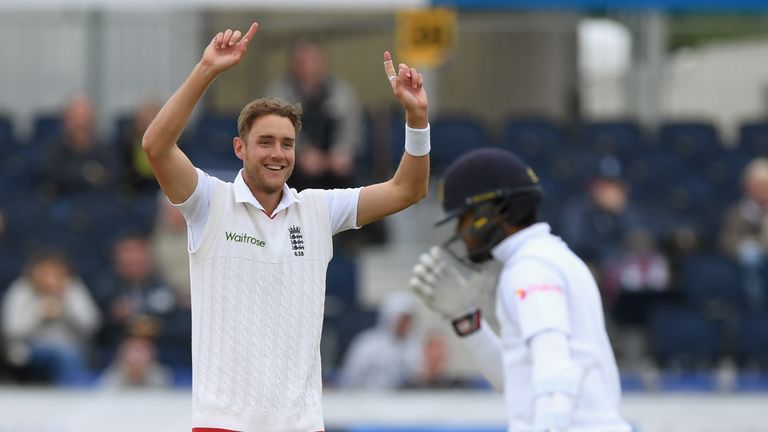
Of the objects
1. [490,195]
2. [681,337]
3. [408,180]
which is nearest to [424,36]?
[681,337]

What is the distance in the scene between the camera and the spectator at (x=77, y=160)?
1448 cm

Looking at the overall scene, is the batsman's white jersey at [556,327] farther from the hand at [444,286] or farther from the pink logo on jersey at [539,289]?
the hand at [444,286]

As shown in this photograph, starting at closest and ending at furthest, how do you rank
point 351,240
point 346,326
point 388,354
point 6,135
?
point 388,354, point 346,326, point 351,240, point 6,135

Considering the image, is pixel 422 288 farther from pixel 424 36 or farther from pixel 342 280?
pixel 424 36

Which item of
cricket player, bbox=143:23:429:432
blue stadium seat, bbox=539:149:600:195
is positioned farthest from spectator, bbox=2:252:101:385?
cricket player, bbox=143:23:429:432

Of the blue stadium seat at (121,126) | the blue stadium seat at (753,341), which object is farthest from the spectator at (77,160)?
the blue stadium seat at (753,341)

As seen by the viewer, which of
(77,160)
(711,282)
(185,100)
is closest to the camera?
(185,100)

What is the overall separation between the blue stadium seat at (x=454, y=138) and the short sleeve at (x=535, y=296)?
30.8ft

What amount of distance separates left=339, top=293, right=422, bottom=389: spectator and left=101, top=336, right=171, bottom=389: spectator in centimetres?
140

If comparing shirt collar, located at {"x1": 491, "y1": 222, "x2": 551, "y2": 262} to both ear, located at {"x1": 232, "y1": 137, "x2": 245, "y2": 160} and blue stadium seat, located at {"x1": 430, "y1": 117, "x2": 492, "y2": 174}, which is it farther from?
blue stadium seat, located at {"x1": 430, "y1": 117, "x2": 492, "y2": 174}

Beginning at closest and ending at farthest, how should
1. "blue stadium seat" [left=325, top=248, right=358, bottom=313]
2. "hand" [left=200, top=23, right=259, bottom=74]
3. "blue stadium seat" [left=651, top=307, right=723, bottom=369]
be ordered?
"hand" [left=200, top=23, right=259, bottom=74]
"blue stadium seat" [left=651, top=307, right=723, bottom=369]
"blue stadium seat" [left=325, top=248, right=358, bottom=313]

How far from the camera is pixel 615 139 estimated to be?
16.5 m

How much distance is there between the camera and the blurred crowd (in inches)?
472

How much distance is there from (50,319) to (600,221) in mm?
5017
